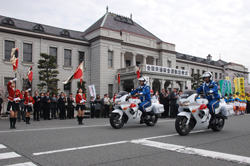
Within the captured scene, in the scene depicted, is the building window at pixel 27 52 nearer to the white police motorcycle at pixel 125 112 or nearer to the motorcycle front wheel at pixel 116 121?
the white police motorcycle at pixel 125 112

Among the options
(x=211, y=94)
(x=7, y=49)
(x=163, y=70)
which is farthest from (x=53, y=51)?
(x=211, y=94)

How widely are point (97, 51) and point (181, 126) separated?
29566 millimetres

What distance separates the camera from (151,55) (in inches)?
1671

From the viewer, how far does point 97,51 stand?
118ft

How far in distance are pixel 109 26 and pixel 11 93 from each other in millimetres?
29900

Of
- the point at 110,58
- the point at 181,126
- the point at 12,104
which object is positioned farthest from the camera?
the point at 110,58

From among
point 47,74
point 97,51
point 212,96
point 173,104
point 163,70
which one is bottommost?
point 173,104

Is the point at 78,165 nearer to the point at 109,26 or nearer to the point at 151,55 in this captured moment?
the point at 109,26

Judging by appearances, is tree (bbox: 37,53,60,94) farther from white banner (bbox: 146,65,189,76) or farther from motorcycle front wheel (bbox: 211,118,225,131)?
motorcycle front wheel (bbox: 211,118,225,131)

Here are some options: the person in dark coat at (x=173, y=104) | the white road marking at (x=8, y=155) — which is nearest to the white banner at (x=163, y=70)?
the person in dark coat at (x=173, y=104)

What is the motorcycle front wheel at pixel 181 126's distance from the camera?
755 centimetres

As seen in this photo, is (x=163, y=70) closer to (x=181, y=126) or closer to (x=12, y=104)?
(x=12, y=104)

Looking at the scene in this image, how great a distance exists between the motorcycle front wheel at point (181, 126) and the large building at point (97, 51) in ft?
85.8

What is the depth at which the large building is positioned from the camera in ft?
102
